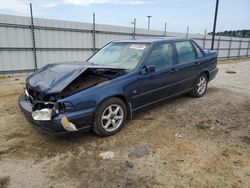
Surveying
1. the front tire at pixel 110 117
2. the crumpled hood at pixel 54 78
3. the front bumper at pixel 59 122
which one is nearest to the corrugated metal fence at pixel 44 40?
the crumpled hood at pixel 54 78

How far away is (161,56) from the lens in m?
4.36

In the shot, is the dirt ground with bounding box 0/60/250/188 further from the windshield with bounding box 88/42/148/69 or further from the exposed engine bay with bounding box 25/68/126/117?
the windshield with bounding box 88/42/148/69

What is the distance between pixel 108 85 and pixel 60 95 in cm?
77

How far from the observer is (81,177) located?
2533mm

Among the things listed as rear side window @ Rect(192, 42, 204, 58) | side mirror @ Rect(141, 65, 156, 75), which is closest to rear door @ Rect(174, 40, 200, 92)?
rear side window @ Rect(192, 42, 204, 58)

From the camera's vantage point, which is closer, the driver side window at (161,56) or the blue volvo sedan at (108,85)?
the blue volvo sedan at (108,85)

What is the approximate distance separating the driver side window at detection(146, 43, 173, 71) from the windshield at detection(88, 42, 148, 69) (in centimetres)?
21

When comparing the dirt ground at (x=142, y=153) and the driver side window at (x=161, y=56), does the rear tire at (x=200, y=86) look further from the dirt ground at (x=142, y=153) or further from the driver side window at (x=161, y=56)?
the driver side window at (x=161, y=56)

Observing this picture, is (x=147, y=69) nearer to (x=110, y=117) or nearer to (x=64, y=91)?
(x=110, y=117)

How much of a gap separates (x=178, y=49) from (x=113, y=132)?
8.20ft

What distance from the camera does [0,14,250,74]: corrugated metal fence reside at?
8.67 metres

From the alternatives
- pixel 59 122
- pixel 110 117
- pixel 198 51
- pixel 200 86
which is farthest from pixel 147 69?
pixel 200 86

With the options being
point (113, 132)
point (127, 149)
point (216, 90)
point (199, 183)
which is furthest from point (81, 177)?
point (216, 90)

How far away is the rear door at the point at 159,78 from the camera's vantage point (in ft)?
13.1
